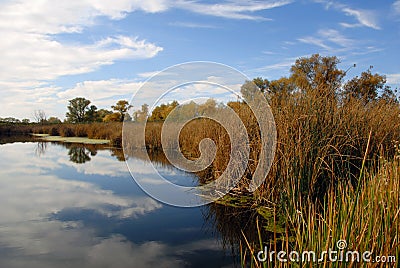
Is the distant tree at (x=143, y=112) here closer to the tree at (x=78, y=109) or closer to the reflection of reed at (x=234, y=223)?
the reflection of reed at (x=234, y=223)

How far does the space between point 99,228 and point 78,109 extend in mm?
39204

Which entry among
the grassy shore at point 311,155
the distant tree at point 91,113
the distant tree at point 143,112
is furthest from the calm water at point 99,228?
the distant tree at point 91,113

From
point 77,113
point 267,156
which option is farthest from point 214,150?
point 77,113

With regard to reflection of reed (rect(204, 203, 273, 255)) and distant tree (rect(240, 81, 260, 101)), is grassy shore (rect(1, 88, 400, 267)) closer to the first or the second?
reflection of reed (rect(204, 203, 273, 255))

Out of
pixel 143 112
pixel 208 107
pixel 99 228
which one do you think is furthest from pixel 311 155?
pixel 143 112

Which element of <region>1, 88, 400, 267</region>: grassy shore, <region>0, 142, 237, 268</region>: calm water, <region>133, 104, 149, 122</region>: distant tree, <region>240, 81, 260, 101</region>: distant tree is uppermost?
<region>240, 81, 260, 101</region>: distant tree

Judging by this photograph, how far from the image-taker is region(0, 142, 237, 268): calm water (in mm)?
3469

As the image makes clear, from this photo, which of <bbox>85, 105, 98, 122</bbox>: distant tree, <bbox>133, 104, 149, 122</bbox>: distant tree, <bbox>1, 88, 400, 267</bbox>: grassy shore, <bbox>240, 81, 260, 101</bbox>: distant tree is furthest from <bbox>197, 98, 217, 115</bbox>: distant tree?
<bbox>85, 105, 98, 122</bbox>: distant tree

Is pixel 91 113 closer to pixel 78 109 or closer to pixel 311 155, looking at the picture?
pixel 78 109

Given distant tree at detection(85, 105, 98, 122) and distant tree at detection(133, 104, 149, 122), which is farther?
distant tree at detection(85, 105, 98, 122)

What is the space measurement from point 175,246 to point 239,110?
2.79 m

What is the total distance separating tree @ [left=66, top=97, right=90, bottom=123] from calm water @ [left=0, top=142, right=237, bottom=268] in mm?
34973

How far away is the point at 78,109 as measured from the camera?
41.1 metres

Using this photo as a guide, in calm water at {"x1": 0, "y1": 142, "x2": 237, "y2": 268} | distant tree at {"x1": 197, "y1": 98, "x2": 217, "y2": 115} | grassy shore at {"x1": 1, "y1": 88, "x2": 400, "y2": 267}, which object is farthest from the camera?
distant tree at {"x1": 197, "y1": 98, "x2": 217, "y2": 115}
